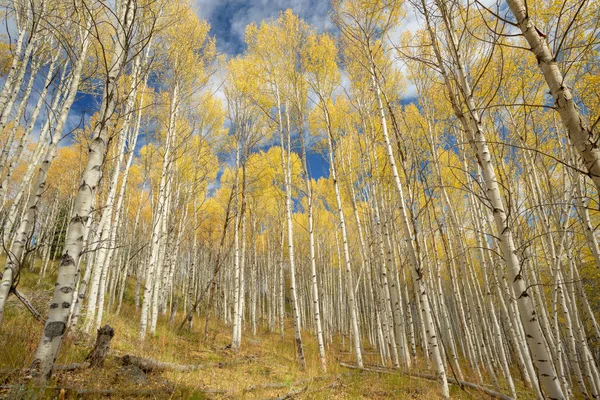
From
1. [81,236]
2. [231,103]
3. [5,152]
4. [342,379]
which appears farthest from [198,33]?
[342,379]

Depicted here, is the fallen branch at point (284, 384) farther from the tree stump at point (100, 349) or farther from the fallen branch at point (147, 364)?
the tree stump at point (100, 349)

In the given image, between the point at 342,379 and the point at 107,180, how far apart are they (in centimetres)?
978

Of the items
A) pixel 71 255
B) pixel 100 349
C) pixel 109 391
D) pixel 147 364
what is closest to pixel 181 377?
pixel 147 364

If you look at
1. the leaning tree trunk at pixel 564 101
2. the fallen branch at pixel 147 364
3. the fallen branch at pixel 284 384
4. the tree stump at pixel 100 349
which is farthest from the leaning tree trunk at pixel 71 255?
the leaning tree trunk at pixel 564 101

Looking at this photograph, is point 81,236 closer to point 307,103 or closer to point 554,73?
point 554,73

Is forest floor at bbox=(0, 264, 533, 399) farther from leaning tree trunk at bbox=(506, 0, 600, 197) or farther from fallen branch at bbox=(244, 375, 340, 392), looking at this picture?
leaning tree trunk at bbox=(506, 0, 600, 197)

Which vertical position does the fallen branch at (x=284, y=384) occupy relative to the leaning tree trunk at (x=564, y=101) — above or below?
below

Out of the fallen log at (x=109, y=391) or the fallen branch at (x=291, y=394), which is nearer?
the fallen log at (x=109, y=391)

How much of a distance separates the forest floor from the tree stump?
0.59ft

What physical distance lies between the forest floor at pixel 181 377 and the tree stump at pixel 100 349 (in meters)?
0.18

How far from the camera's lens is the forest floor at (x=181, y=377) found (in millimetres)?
2941

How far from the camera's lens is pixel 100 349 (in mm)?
3818

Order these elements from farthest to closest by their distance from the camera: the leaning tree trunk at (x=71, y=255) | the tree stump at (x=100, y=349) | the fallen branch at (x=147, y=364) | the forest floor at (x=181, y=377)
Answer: the fallen branch at (x=147, y=364)
the tree stump at (x=100, y=349)
the forest floor at (x=181, y=377)
the leaning tree trunk at (x=71, y=255)

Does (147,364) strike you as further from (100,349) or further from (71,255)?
(71,255)
